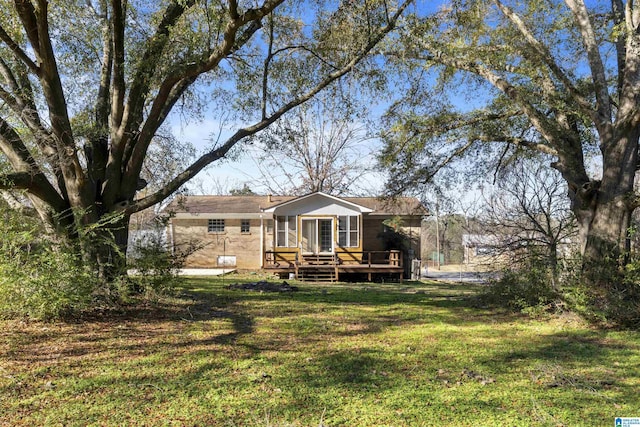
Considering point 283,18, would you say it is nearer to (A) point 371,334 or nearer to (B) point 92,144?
(B) point 92,144

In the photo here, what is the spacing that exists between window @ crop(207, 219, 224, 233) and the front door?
525cm

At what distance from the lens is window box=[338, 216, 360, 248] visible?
19.7m

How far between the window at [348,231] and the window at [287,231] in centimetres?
207

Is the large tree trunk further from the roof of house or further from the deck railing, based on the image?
the roof of house

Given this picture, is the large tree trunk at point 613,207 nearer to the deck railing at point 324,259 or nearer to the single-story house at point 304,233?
the single-story house at point 304,233

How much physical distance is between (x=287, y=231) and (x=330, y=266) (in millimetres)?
2986

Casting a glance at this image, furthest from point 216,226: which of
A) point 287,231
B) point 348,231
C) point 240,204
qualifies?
point 348,231

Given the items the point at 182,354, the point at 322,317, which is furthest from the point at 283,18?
the point at 182,354

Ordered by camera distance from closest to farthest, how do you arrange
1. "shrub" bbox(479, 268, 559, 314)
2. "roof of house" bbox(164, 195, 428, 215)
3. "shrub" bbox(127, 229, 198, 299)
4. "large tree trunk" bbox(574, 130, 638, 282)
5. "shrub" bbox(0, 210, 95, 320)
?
"shrub" bbox(0, 210, 95, 320)
"shrub" bbox(127, 229, 198, 299)
"large tree trunk" bbox(574, 130, 638, 282)
"shrub" bbox(479, 268, 559, 314)
"roof of house" bbox(164, 195, 428, 215)

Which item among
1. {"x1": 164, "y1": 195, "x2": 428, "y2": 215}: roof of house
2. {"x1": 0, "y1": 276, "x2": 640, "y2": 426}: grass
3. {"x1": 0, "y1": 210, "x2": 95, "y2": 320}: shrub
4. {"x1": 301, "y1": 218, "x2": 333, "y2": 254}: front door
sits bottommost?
{"x1": 0, "y1": 276, "x2": 640, "y2": 426}: grass

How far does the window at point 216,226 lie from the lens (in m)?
22.7

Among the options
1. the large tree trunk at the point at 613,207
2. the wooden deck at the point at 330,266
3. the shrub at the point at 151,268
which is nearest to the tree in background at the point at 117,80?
the shrub at the point at 151,268

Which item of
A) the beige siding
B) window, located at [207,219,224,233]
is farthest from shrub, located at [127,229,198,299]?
window, located at [207,219,224,233]

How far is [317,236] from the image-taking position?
19.8m
